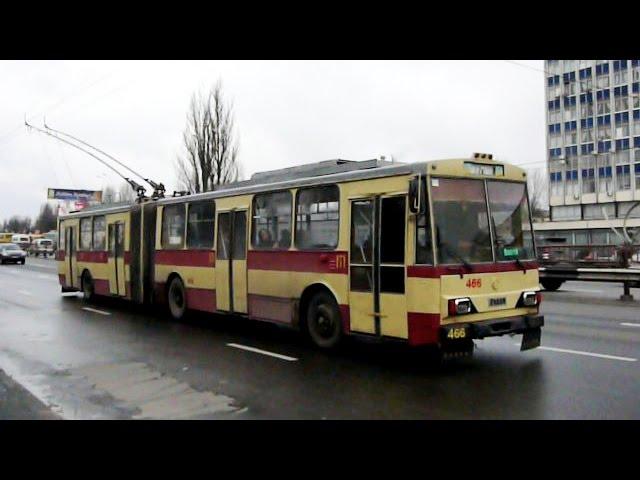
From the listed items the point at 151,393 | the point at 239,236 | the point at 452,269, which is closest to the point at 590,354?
the point at 452,269

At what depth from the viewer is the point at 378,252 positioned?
28.2ft

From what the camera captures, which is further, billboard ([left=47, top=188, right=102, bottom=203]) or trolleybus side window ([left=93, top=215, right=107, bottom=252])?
billboard ([left=47, top=188, right=102, bottom=203])

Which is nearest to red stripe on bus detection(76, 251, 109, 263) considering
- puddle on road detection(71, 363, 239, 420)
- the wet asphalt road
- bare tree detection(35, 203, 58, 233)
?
the wet asphalt road

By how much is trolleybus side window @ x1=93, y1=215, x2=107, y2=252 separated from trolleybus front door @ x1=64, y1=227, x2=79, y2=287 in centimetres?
174

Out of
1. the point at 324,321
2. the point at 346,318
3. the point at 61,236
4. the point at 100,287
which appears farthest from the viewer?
the point at 61,236

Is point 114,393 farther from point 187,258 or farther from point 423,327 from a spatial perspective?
point 187,258

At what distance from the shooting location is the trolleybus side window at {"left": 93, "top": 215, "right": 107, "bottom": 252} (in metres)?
17.1

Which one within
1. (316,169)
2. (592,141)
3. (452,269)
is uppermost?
(592,141)

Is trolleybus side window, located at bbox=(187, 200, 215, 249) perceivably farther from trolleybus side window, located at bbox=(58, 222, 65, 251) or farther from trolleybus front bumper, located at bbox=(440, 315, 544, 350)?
trolleybus side window, located at bbox=(58, 222, 65, 251)

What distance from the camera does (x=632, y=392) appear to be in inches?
268

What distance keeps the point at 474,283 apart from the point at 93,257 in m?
12.8
